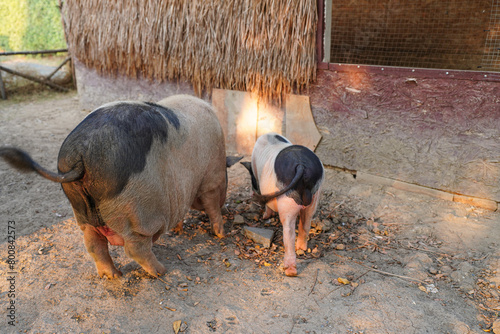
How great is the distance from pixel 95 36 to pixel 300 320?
582cm

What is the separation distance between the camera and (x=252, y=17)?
4.91 metres

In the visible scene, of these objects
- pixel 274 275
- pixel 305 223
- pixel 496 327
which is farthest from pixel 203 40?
pixel 496 327

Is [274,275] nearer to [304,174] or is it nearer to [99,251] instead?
[304,174]

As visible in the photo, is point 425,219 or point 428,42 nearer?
point 425,219

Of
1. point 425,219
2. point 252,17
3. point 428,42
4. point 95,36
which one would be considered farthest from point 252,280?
point 428,42

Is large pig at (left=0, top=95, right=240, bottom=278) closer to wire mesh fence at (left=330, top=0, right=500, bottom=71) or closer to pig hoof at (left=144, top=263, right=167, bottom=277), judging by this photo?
pig hoof at (left=144, top=263, right=167, bottom=277)

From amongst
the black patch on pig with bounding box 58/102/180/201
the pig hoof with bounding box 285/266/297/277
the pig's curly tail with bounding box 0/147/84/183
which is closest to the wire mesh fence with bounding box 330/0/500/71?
the pig hoof with bounding box 285/266/297/277

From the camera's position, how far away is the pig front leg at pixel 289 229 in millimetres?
3180

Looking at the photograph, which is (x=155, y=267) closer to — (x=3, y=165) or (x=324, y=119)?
(x=324, y=119)

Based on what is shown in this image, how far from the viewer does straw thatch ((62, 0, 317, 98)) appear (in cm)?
477

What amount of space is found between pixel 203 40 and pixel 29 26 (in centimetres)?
1169

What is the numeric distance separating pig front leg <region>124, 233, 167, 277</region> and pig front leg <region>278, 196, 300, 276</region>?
1.09 m

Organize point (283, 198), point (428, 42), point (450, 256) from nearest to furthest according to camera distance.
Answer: point (283, 198) < point (450, 256) < point (428, 42)

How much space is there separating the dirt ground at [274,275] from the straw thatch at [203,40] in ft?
6.22
